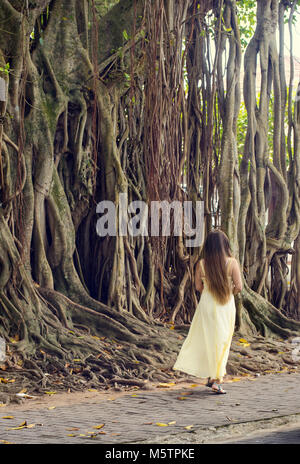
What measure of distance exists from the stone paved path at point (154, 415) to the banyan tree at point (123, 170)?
992mm

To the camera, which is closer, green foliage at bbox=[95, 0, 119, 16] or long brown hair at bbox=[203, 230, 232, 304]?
long brown hair at bbox=[203, 230, 232, 304]

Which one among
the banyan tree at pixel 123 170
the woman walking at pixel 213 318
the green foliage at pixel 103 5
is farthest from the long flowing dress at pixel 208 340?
the green foliage at pixel 103 5

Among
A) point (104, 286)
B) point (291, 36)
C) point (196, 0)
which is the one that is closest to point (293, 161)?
point (291, 36)

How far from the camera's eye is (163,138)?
10.2 metres

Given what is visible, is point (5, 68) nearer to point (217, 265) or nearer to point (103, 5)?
point (103, 5)

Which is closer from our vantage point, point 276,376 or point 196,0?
point 276,376

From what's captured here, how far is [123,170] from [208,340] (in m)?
3.17

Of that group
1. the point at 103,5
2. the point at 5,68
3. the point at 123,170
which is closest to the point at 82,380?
the point at 123,170

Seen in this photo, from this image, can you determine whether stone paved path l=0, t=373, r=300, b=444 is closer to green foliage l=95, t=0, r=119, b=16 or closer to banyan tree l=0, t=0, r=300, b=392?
banyan tree l=0, t=0, r=300, b=392

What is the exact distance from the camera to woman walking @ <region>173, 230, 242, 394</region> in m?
7.75

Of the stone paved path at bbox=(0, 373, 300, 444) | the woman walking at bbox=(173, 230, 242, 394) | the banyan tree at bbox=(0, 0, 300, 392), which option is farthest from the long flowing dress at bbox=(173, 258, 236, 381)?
the banyan tree at bbox=(0, 0, 300, 392)

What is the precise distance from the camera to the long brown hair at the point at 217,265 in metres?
7.77

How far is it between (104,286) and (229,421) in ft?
13.4

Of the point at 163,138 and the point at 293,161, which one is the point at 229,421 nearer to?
the point at 163,138
